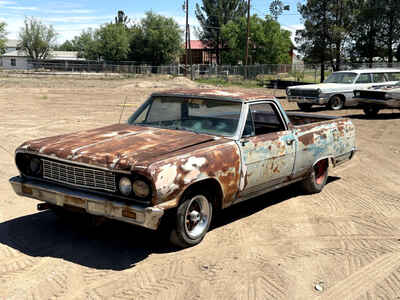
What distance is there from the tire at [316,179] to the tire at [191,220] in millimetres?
2419

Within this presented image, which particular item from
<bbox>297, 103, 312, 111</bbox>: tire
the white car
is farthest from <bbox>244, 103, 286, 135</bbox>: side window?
<bbox>297, 103, 312, 111</bbox>: tire

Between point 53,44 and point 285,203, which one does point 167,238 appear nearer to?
point 285,203

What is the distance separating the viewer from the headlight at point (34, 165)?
5.01 metres

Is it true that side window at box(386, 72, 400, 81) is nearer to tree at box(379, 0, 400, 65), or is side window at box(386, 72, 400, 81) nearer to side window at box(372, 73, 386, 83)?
side window at box(372, 73, 386, 83)

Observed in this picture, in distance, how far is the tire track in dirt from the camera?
4082 millimetres

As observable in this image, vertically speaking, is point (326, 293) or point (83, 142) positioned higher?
point (83, 142)

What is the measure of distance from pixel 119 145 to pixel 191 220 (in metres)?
1.07

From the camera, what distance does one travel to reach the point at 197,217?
16.3 ft

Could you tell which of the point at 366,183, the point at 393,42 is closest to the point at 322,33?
the point at 393,42

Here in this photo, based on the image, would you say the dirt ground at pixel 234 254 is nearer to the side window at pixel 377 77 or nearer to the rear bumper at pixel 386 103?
the rear bumper at pixel 386 103

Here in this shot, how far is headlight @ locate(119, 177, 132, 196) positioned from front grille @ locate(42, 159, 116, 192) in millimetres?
95

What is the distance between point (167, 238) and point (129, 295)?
3.22ft

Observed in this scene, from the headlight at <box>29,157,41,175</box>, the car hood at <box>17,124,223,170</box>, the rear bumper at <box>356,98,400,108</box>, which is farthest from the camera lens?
the rear bumper at <box>356,98,400,108</box>

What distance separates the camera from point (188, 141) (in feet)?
16.8
